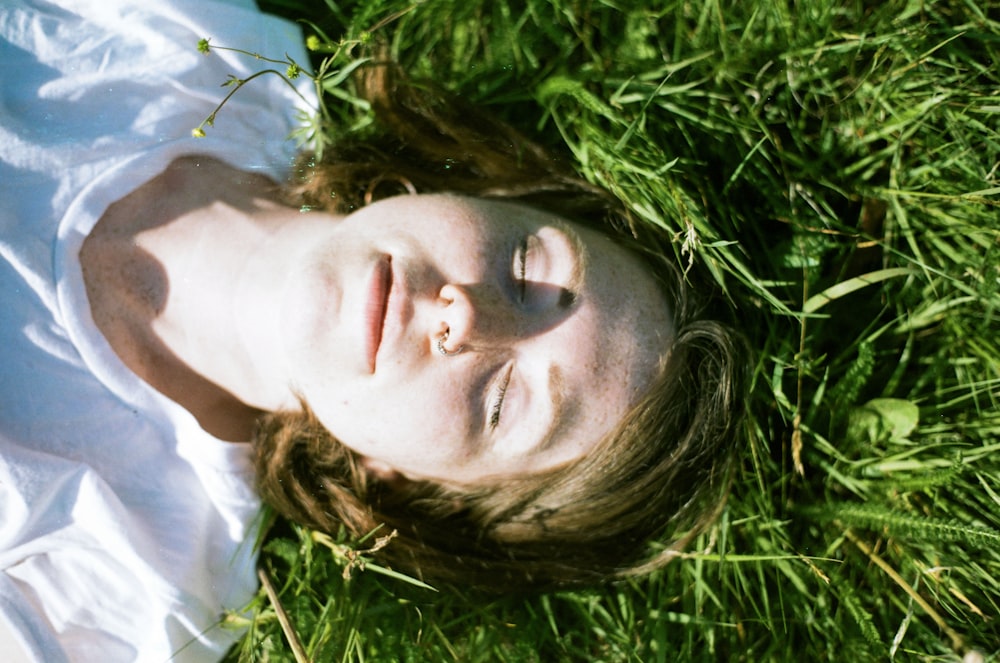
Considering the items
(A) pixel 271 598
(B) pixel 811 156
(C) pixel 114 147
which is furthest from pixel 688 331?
(C) pixel 114 147

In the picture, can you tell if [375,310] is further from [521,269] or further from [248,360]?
[248,360]

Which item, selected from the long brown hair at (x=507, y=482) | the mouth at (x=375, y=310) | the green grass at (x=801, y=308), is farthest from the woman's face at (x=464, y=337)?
the green grass at (x=801, y=308)

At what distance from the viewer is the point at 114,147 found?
2.99 meters

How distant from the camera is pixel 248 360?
3020 mm

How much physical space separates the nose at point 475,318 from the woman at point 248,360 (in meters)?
0.06

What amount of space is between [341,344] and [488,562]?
120cm

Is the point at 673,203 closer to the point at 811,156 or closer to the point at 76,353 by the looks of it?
the point at 811,156

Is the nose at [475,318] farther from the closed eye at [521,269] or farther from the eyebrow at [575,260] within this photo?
the eyebrow at [575,260]

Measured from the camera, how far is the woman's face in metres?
2.45

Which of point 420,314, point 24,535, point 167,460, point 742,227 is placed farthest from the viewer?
point 742,227

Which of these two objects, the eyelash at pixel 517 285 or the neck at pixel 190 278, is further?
the neck at pixel 190 278

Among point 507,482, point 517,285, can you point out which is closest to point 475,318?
point 517,285

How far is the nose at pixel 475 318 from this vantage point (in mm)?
2383

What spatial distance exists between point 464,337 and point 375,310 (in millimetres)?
276
